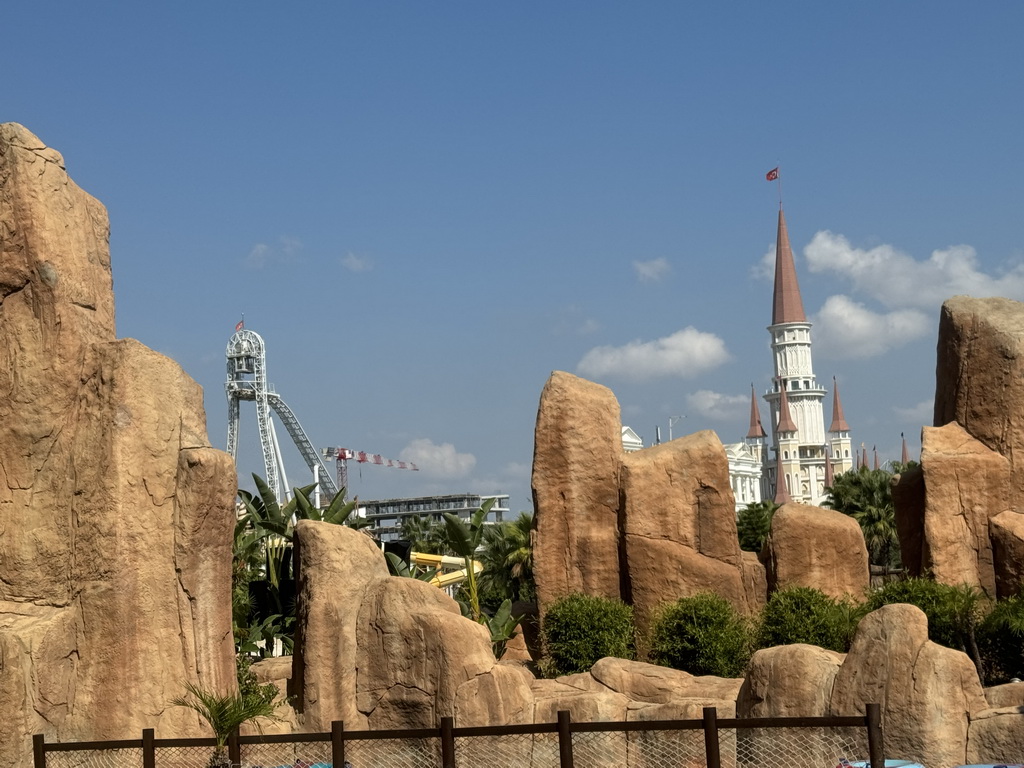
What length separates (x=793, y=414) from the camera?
156375mm

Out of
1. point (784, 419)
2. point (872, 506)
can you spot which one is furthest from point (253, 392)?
point (872, 506)

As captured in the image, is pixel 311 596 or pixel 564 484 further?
pixel 564 484

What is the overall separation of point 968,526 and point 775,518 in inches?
145

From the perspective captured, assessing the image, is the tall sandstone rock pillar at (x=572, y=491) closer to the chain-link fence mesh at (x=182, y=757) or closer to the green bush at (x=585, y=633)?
the green bush at (x=585, y=633)

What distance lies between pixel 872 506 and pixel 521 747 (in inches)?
1148

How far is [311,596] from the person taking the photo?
20172 mm

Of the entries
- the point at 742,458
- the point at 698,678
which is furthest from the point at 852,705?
the point at 742,458

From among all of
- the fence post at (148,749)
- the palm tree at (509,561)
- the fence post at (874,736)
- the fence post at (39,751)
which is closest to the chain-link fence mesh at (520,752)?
the fence post at (39,751)

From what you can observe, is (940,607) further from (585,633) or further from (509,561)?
(509,561)

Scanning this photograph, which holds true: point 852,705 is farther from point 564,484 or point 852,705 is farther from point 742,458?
point 742,458

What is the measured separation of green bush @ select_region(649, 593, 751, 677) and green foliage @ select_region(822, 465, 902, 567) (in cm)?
1949

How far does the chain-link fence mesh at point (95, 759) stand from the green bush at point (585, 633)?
1036cm

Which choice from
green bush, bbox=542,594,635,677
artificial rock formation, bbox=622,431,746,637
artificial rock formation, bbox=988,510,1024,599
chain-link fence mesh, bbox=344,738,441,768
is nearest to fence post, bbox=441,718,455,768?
chain-link fence mesh, bbox=344,738,441,768

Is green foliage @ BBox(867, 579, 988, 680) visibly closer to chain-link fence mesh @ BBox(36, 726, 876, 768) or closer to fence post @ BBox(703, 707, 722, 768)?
chain-link fence mesh @ BBox(36, 726, 876, 768)
